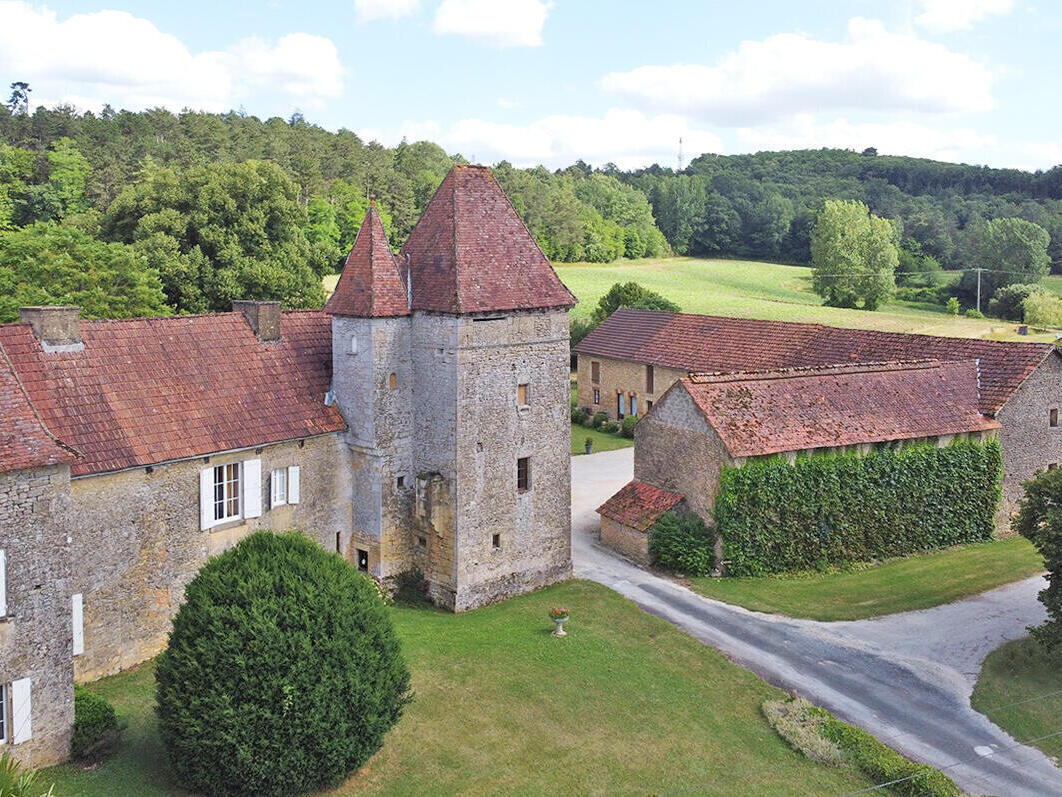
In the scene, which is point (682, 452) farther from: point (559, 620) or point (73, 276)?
point (73, 276)

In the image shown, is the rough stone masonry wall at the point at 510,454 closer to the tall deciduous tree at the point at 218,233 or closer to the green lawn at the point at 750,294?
the tall deciduous tree at the point at 218,233

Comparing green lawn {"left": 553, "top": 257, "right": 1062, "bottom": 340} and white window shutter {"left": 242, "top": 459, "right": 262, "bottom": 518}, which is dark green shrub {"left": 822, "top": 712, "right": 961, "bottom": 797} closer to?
white window shutter {"left": 242, "top": 459, "right": 262, "bottom": 518}

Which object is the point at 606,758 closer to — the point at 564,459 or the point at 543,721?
the point at 543,721

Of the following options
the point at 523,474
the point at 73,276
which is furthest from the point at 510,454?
the point at 73,276

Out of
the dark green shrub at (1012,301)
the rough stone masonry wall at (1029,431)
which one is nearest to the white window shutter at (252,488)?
the rough stone masonry wall at (1029,431)

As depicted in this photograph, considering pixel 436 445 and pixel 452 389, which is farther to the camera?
pixel 436 445

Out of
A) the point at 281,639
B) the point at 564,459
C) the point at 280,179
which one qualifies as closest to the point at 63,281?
the point at 280,179

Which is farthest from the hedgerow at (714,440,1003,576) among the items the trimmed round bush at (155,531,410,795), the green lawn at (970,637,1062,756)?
the trimmed round bush at (155,531,410,795)
